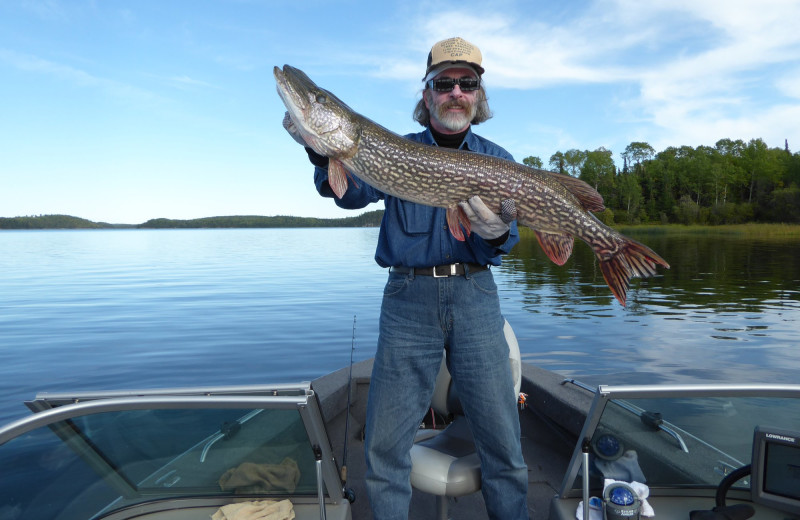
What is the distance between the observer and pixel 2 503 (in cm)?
220

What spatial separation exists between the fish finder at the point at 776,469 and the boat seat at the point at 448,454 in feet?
3.80

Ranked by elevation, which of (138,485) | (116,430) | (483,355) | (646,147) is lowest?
(138,485)

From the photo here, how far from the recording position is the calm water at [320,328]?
9516 mm

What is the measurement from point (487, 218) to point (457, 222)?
162 mm

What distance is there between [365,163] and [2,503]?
230 centimetres

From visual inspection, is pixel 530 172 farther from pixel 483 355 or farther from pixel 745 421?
pixel 745 421

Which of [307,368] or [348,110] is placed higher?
[348,110]

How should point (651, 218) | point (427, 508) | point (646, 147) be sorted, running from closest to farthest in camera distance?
point (427, 508)
point (651, 218)
point (646, 147)

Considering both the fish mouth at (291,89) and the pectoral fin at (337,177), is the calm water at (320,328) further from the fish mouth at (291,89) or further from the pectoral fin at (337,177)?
the fish mouth at (291,89)

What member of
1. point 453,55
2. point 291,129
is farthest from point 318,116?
point 453,55

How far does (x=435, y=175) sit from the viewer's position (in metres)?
2.54

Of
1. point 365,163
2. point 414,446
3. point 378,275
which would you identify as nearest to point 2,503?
point 414,446

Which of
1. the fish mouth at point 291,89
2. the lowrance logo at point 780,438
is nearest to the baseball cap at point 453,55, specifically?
the fish mouth at point 291,89

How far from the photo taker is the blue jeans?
2.48 metres
